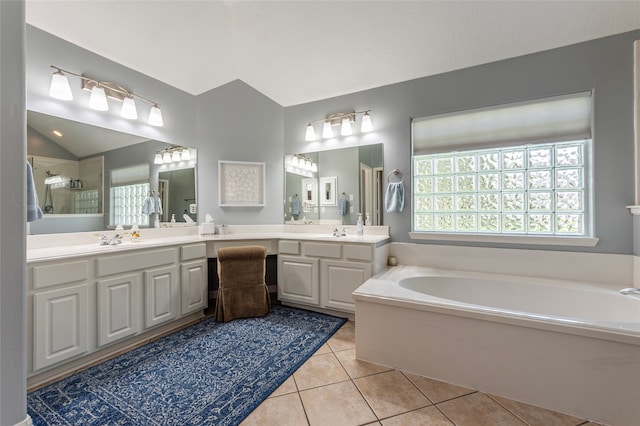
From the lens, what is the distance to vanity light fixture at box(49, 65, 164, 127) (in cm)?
201

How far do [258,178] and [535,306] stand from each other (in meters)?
3.01

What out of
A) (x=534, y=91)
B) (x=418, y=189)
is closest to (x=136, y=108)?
(x=418, y=189)

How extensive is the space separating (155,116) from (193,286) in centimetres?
175

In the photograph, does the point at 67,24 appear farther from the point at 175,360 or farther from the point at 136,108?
the point at 175,360

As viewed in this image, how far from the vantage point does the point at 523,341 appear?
1.46 metres

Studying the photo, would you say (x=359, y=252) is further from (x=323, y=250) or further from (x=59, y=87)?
(x=59, y=87)

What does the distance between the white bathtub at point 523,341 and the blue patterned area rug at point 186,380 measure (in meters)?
0.65

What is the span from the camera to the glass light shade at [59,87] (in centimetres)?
199

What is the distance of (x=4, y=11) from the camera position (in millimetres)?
794

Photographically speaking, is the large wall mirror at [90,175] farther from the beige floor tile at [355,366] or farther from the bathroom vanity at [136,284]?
the beige floor tile at [355,366]

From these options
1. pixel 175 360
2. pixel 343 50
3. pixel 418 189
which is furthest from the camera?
pixel 418 189

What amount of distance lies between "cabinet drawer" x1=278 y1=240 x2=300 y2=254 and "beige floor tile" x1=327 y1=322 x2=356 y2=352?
0.87 meters

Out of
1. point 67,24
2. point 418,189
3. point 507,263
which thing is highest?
point 67,24

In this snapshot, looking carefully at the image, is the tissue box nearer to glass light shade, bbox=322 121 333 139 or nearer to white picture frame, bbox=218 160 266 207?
white picture frame, bbox=218 160 266 207
